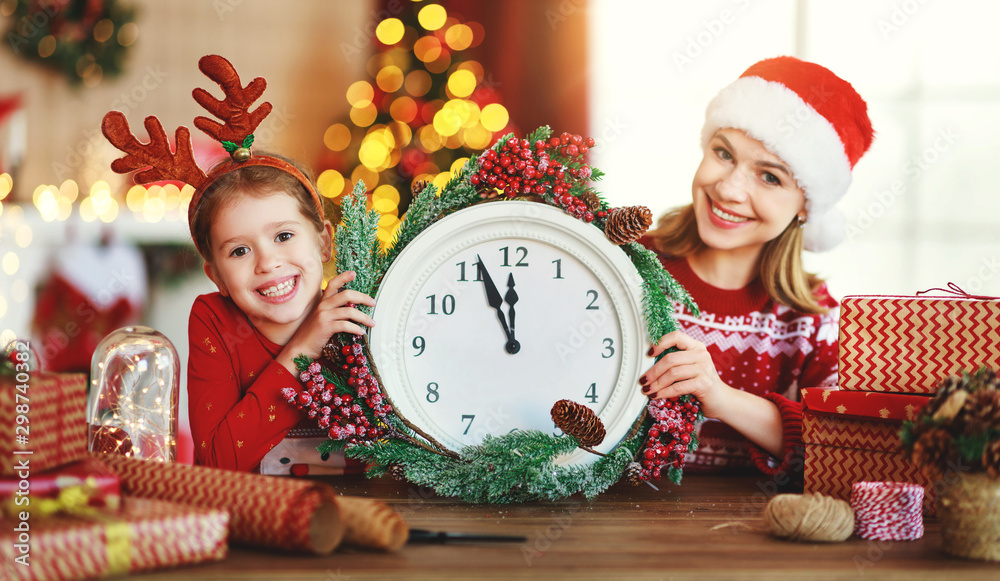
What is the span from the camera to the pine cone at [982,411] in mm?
794

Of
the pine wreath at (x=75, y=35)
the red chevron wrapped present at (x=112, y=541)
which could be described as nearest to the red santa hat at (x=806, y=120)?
the red chevron wrapped present at (x=112, y=541)

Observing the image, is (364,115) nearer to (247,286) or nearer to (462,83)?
(462,83)

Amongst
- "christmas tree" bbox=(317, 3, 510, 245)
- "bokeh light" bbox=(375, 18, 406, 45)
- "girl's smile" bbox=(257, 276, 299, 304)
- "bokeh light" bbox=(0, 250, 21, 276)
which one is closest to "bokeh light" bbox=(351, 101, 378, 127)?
"christmas tree" bbox=(317, 3, 510, 245)

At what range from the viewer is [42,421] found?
772mm

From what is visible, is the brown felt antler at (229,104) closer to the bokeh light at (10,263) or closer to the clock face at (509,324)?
the clock face at (509,324)

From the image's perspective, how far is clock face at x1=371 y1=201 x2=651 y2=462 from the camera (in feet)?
3.48

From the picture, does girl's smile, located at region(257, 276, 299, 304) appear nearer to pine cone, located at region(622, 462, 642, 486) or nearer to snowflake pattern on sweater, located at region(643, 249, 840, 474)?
pine cone, located at region(622, 462, 642, 486)

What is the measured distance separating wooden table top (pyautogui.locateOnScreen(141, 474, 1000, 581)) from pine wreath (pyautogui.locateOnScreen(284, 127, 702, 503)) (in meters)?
0.04

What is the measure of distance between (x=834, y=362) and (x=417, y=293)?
84 centimetres

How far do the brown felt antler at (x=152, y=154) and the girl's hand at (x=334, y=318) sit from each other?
10.9 inches

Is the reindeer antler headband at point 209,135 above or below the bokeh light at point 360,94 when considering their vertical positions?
below

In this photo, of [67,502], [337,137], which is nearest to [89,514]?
[67,502]

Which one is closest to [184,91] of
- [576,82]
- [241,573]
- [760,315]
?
[576,82]

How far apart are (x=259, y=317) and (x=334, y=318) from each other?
180 mm
